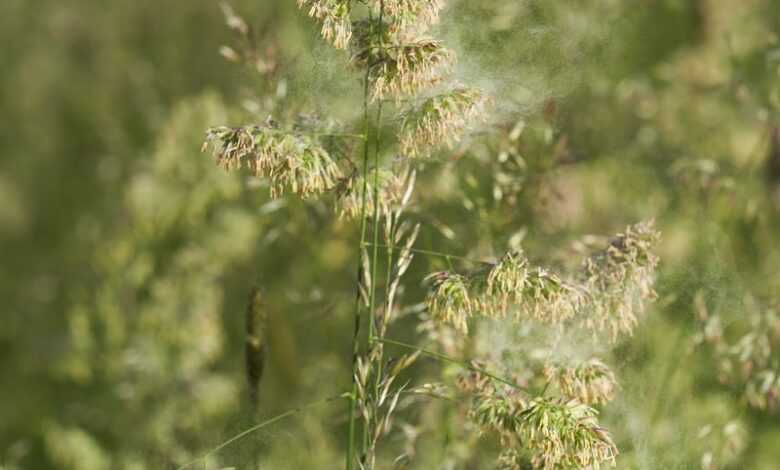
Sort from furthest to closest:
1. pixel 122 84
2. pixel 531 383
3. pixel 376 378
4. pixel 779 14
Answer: pixel 122 84 → pixel 779 14 → pixel 531 383 → pixel 376 378

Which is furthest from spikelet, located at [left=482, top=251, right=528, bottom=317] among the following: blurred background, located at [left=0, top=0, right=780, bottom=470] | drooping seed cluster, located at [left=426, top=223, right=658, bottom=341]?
blurred background, located at [left=0, top=0, right=780, bottom=470]

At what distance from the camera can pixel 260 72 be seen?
1695 millimetres

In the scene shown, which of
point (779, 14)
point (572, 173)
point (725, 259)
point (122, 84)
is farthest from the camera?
point (122, 84)

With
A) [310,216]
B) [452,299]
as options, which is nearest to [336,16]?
[452,299]

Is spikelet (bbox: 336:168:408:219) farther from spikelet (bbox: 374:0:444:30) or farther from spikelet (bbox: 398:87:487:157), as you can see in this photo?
spikelet (bbox: 374:0:444:30)

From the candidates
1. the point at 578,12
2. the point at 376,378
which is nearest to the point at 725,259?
the point at 578,12

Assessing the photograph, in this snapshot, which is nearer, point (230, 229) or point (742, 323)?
point (742, 323)

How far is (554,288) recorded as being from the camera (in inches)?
48.3

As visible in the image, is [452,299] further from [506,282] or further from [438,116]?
[438,116]

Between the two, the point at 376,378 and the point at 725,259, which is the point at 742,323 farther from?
the point at 376,378

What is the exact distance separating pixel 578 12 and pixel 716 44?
0.52 meters

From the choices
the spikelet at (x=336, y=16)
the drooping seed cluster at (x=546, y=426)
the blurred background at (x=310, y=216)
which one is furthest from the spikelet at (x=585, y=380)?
the spikelet at (x=336, y=16)

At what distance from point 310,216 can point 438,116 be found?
2.35 ft

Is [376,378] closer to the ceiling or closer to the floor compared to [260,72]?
closer to the floor
